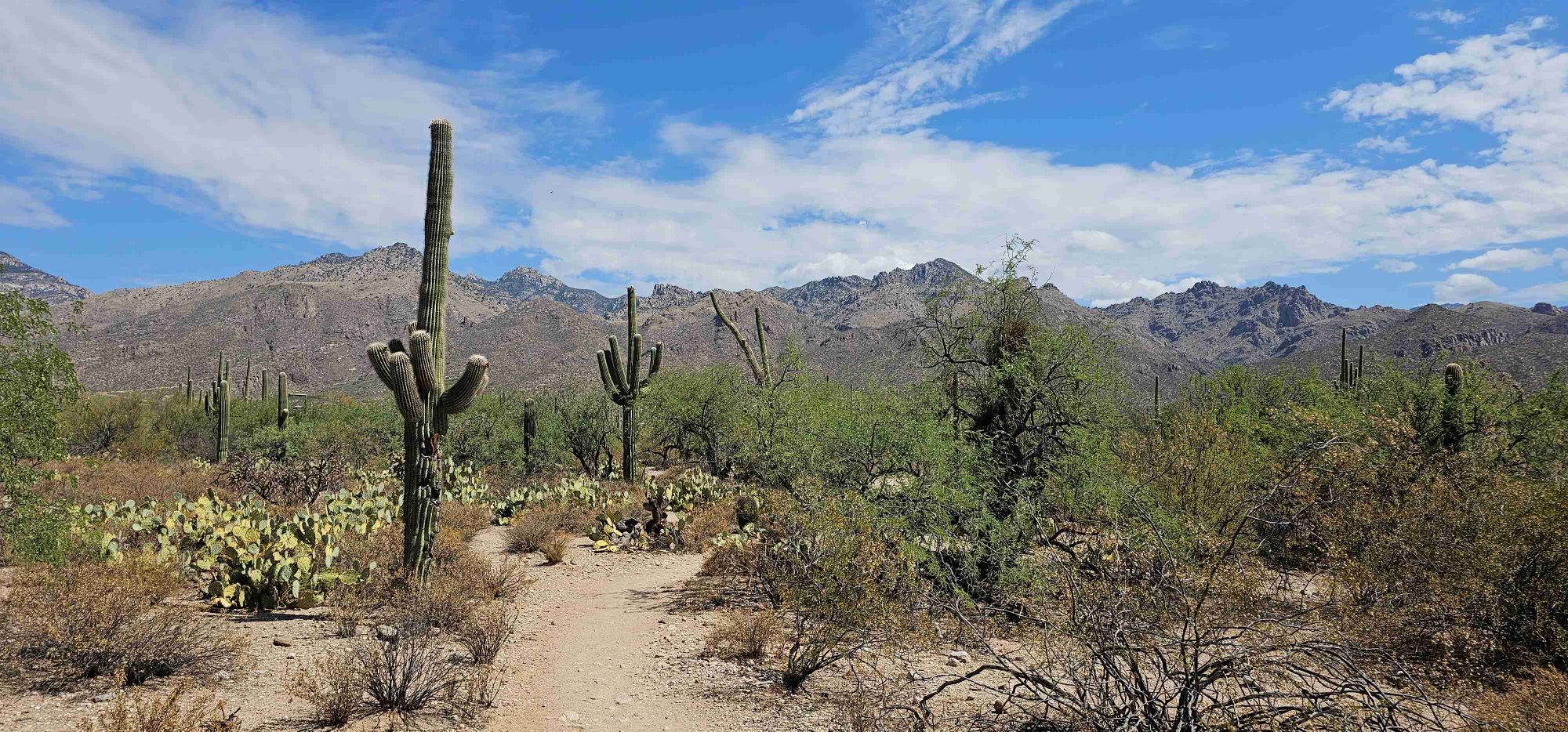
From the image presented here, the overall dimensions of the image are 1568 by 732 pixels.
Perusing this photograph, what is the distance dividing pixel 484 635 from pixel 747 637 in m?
2.63

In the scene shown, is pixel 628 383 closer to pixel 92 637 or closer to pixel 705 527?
pixel 705 527

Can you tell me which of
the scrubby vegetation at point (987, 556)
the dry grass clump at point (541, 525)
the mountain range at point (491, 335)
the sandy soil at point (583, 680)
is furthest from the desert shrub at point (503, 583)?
the mountain range at point (491, 335)

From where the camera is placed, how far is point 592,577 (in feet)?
38.9

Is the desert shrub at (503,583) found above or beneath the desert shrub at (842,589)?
beneath

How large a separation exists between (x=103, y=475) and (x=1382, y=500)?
24775mm

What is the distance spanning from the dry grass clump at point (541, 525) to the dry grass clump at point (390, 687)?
6.54m

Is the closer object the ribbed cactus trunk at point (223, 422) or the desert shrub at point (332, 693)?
the desert shrub at point (332, 693)

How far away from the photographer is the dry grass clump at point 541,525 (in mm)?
13438

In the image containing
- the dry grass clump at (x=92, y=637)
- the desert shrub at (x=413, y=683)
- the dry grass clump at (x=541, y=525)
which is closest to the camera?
the dry grass clump at (x=92, y=637)

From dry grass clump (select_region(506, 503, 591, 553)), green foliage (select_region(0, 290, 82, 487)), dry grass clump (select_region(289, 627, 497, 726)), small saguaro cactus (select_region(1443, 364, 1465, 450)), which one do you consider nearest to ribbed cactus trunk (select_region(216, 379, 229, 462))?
dry grass clump (select_region(506, 503, 591, 553))

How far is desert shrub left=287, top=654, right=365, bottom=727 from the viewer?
18.2 feet

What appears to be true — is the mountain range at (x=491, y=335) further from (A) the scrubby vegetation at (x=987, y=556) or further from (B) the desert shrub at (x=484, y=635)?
(B) the desert shrub at (x=484, y=635)

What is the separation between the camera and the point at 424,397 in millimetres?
9492

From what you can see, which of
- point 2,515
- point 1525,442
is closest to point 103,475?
point 2,515
